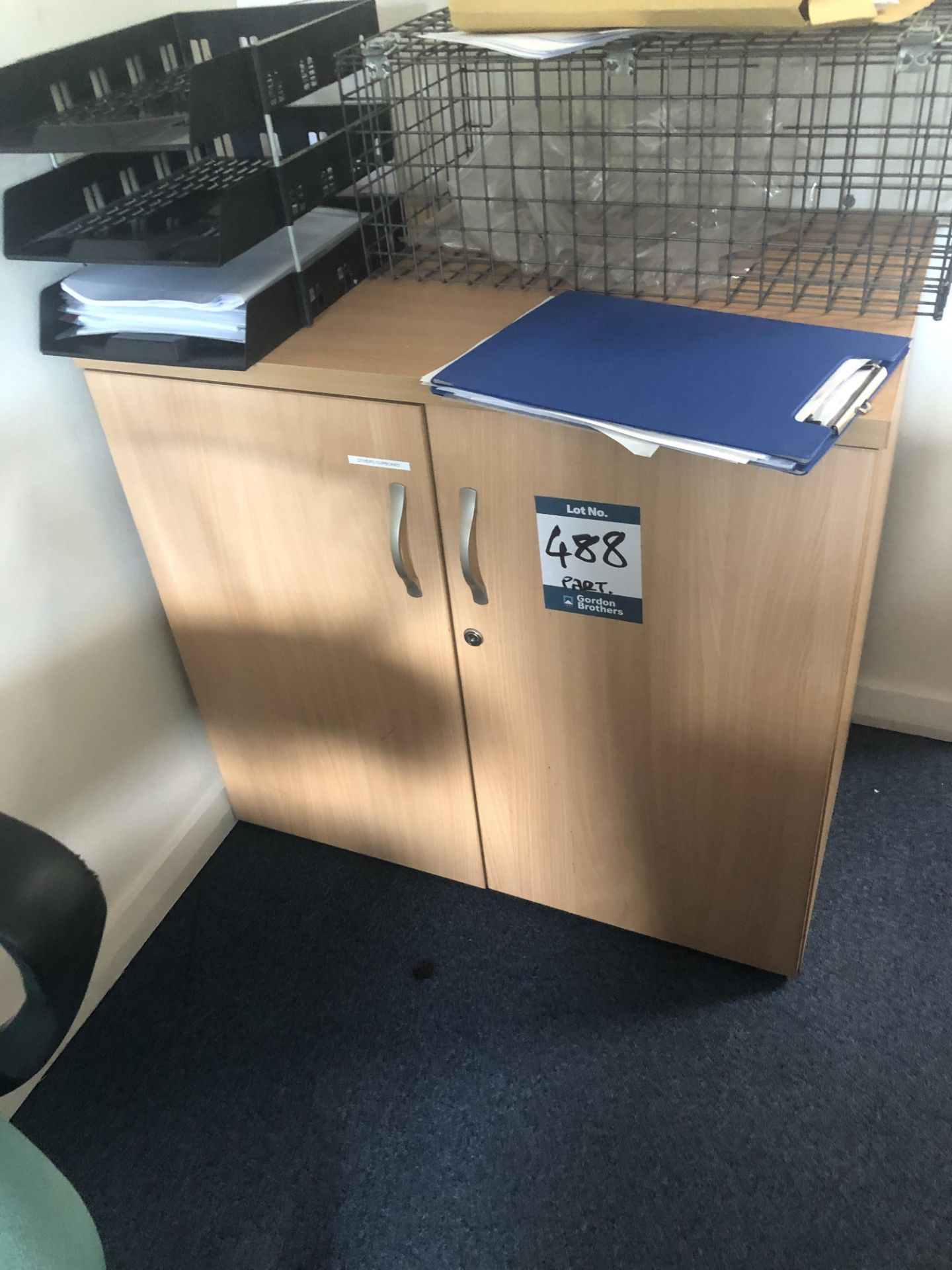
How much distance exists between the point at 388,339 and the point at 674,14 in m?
0.42

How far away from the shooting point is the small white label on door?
42.2 inches

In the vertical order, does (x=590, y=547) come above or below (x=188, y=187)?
below

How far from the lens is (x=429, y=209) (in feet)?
4.34

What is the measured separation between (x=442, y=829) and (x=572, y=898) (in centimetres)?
23

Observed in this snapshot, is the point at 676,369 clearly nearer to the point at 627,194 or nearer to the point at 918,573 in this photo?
the point at 627,194

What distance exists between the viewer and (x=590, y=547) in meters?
1.04

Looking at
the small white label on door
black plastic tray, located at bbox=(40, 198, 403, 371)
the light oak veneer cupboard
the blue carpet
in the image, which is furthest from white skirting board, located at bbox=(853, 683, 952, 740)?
black plastic tray, located at bbox=(40, 198, 403, 371)

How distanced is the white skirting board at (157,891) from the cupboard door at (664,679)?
0.52 m

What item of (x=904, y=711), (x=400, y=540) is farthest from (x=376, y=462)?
(x=904, y=711)

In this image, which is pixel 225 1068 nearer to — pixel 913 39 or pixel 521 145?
pixel 521 145

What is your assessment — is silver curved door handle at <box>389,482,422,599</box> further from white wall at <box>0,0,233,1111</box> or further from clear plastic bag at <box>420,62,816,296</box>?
white wall at <box>0,0,233,1111</box>

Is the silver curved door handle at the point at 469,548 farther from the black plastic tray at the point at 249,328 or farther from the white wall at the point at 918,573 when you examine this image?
the white wall at the point at 918,573

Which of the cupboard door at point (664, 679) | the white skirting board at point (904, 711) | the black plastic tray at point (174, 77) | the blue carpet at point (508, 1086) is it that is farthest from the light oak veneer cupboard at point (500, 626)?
the white skirting board at point (904, 711)

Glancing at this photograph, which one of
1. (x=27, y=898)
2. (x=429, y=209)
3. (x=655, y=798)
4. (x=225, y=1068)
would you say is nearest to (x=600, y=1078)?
(x=655, y=798)
